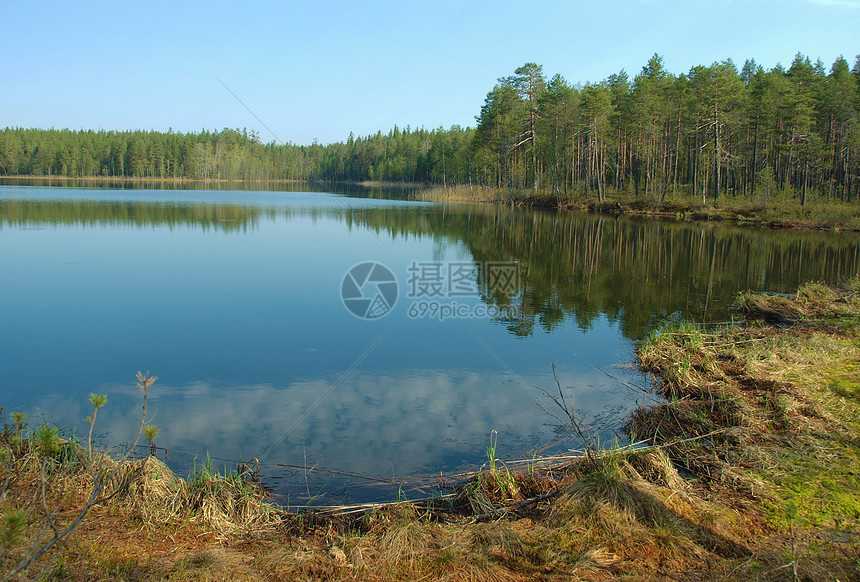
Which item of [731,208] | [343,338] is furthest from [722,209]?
[343,338]

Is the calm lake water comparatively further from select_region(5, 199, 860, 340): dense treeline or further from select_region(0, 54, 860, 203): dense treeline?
select_region(0, 54, 860, 203): dense treeline

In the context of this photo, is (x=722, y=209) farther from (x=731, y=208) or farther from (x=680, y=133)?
(x=680, y=133)

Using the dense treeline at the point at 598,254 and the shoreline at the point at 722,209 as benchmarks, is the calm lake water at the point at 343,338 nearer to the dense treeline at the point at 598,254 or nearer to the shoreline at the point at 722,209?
the dense treeline at the point at 598,254

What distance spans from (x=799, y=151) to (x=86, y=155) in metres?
129

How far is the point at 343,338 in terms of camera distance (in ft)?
32.4

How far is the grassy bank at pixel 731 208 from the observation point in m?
35.2

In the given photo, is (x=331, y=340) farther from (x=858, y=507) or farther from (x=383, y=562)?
(x=858, y=507)

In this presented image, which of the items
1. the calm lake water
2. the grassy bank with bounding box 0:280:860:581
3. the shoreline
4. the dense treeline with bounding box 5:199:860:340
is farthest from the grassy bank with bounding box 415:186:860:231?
the grassy bank with bounding box 0:280:860:581

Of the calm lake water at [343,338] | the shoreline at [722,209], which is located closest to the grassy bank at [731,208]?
the shoreline at [722,209]

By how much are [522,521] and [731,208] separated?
42.2m

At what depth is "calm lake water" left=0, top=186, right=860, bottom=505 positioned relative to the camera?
605 cm

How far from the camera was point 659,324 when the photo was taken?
11305 millimetres

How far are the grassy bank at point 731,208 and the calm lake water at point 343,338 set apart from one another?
14.2 metres

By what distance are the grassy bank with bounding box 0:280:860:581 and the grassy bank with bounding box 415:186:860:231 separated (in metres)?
36.2
